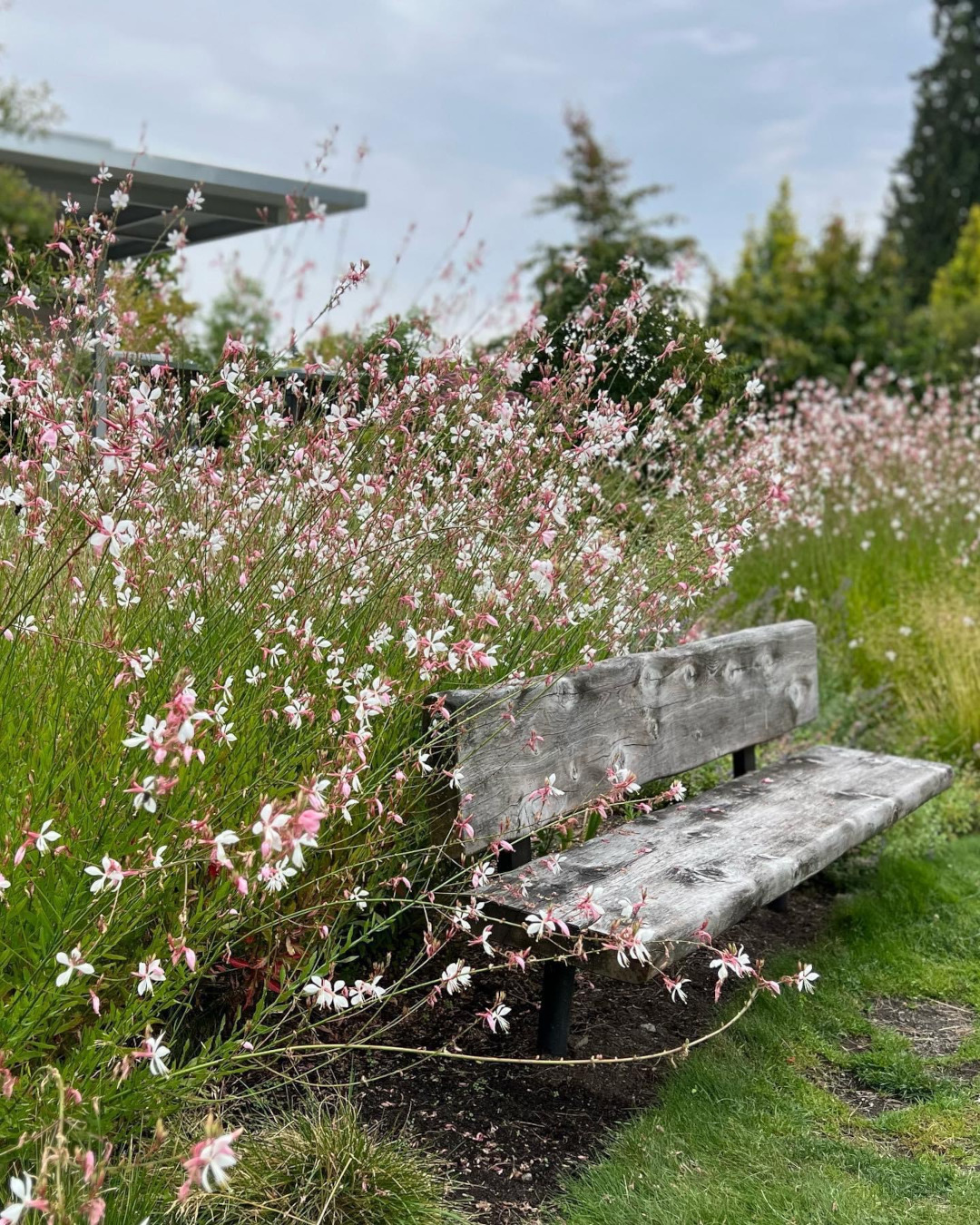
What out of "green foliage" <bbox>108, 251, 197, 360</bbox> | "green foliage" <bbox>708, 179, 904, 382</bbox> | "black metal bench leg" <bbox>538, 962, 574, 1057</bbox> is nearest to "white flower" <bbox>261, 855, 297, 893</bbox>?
"black metal bench leg" <bbox>538, 962, 574, 1057</bbox>

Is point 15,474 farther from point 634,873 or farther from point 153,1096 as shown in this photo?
point 634,873

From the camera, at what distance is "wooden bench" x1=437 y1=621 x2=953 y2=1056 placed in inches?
107

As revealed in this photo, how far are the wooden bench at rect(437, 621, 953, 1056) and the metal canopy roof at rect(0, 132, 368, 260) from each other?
3934mm

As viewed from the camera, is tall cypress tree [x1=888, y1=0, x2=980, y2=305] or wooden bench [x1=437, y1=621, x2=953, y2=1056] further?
tall cypress tree [x1=888, y1=0, x2=980, y2=305]

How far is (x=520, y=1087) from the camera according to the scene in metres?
2.88

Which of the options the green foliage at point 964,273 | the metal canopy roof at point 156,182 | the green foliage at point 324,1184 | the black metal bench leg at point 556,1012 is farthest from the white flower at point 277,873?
the green foliage at point 964,273

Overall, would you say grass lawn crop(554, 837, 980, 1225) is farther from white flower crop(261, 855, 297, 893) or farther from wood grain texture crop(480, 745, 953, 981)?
white flower crop(261, 855, 297, 893)

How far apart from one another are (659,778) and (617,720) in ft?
1.17

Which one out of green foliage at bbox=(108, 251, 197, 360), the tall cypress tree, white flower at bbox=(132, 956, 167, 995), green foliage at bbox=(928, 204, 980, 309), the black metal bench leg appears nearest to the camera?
white flower at bbox=(132, 956, 167, 995)

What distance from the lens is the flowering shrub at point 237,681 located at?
6.34ft

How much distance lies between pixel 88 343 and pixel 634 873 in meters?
1.88

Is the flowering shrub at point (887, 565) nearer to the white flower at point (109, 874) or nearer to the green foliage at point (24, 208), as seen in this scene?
the white flower at point (109, 874)

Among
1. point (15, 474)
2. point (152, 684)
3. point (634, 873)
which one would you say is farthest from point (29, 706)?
point (634, 873)

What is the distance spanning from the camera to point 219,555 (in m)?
2.95
